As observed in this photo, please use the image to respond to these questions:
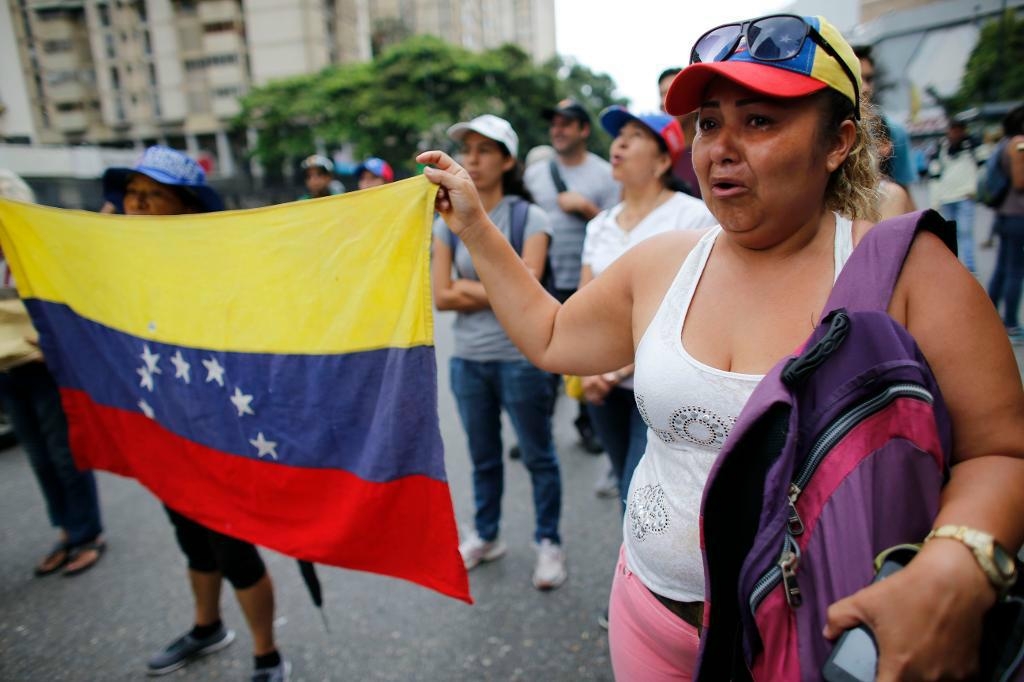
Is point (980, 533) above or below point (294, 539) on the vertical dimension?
above

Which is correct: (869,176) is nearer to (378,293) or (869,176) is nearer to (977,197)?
(378,293)

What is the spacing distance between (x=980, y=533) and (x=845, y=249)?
1.80 ft

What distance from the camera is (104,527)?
3934 mm

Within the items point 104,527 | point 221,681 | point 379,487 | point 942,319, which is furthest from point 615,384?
point 104,527

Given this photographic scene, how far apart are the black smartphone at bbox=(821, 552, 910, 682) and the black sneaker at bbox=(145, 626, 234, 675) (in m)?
2.75

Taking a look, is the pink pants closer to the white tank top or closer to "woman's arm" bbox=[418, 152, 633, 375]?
the white tank top

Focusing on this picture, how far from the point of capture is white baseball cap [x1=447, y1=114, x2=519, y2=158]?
3020 millimetres

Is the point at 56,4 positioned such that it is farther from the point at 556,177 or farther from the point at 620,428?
the point at 620,428

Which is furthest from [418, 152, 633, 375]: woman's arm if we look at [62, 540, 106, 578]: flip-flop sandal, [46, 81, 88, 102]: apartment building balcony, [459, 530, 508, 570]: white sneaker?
[46, 81, 88, 102]: apartment building balcony

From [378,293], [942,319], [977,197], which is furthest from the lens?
[977,197]

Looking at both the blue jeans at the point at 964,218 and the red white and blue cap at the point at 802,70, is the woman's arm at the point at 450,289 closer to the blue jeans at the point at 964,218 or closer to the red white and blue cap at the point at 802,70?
the red white and blue cap at the point at 802,70

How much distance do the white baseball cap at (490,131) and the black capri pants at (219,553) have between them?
6.72 ft

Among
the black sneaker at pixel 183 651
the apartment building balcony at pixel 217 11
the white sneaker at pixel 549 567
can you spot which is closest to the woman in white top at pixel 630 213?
the white sneaker at pixel 549 567

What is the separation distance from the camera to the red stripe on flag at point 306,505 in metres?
1.94
